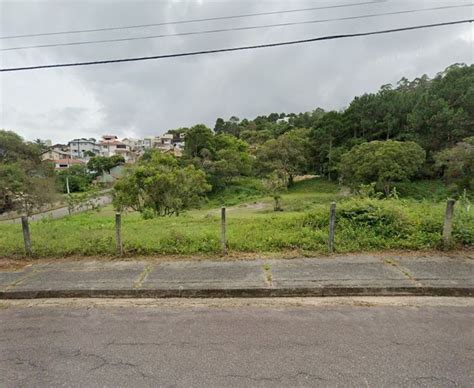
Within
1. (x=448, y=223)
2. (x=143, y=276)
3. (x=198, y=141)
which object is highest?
(x=198, y=141)

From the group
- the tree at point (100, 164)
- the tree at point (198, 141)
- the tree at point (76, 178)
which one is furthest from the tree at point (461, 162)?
the tree at point (100, 164)

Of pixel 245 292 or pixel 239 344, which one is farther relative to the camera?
pixel 245 292

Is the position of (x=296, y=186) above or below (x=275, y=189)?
below

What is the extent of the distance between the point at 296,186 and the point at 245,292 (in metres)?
43.1

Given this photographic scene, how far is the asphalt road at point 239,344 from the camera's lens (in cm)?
234

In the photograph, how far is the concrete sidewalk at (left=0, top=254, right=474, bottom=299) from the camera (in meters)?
3.78

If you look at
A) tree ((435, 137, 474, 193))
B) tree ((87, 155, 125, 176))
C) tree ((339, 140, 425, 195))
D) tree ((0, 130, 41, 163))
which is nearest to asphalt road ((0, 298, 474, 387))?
tree ((435, 137, 474, 193))

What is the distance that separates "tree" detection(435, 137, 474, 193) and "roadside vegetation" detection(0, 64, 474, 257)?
118 millimetres

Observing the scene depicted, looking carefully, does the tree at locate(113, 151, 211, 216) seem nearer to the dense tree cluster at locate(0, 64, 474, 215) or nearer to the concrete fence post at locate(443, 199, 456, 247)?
the dense tree cluster at locate(0, 64, 474, 215)

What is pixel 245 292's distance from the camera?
150 inches

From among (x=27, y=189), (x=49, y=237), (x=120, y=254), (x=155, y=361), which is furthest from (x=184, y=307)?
(x=27, y=189)

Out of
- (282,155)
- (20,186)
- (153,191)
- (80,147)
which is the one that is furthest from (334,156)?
(80,147)

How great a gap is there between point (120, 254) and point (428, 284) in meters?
4.94

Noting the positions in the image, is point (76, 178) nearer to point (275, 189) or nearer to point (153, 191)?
point (275, 189)
